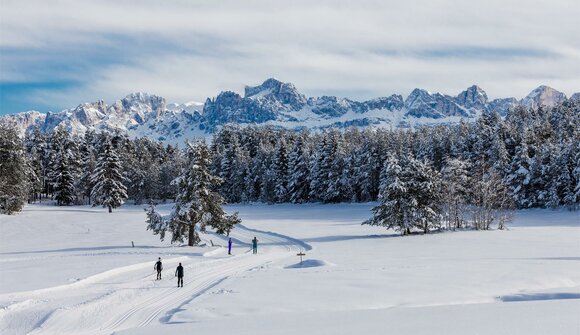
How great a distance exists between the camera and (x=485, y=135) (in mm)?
84062

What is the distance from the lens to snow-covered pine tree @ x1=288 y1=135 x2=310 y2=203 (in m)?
93.5

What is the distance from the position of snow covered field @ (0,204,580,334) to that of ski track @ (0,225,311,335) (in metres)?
0.06

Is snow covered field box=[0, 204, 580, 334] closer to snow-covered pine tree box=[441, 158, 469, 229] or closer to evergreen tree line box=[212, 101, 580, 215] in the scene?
snow-covered pine tree box=[441, 158, 469, 229]

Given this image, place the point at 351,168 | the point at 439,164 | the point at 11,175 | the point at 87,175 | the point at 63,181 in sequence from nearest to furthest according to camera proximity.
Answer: the point at 11,175
the point at 351,168
the point at 439,164
the point at 63,181
the point at 87,175

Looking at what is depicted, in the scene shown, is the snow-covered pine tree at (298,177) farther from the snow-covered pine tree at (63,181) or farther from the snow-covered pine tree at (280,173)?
the snow-covered pine tree at (63,181)

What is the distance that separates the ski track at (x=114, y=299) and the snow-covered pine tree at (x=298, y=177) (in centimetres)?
6121

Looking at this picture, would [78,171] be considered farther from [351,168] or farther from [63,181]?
[351,168]

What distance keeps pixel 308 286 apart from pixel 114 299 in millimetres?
8245

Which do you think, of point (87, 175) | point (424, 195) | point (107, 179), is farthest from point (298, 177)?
point (424, 195)

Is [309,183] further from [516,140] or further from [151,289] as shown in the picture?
[151,289]

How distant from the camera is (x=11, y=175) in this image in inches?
2699

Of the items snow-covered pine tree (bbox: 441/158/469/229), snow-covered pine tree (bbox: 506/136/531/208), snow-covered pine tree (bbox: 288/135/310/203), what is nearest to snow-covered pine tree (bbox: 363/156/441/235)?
snow-covered pine tree (bbox: 441/158/469/229)

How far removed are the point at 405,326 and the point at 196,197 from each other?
1179 inches

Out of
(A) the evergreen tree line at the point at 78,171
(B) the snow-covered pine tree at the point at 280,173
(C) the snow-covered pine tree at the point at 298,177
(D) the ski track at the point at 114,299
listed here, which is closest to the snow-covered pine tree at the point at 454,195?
(D) the ski track at the point at 114,299
